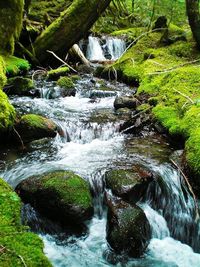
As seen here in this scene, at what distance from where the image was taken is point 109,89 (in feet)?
33.7

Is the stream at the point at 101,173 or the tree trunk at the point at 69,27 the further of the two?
the tree trunk at the point at 69,27

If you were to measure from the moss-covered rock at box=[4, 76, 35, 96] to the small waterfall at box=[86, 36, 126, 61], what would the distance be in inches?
271

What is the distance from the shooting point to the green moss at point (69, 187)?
15.3 ft

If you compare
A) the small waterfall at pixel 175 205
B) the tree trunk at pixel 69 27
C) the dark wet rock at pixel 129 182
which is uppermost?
the tree trunk at pixel 69 27

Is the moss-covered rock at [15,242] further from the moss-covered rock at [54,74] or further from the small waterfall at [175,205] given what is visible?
the moss-covered rock at [54,74]

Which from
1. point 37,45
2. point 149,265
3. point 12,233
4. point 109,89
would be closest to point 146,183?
point 149,265

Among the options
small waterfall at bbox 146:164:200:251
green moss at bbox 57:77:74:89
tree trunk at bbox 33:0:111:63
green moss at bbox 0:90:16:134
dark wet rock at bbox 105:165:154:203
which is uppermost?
tree trunk at bbox 33:0:111:63

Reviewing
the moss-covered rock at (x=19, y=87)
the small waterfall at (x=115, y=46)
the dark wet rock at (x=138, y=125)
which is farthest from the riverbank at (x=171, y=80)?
the moss-covered rock at (x=19, y=87)

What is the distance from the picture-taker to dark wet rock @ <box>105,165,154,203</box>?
4910mm

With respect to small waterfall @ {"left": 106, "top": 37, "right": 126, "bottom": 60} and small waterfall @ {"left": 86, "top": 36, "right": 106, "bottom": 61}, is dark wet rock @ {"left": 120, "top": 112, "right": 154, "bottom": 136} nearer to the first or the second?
small waterfall @ {"left": 86, "top": 36, "right": 106, "bottom": 61}

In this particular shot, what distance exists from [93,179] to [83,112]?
11.1 feet

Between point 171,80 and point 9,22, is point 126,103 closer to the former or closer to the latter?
point 171,80

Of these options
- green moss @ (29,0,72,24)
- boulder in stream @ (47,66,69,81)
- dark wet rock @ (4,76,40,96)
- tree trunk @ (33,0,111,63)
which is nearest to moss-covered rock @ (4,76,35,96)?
dark wet rock @ (4,76,40,96)

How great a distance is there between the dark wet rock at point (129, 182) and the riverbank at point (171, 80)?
72cm
